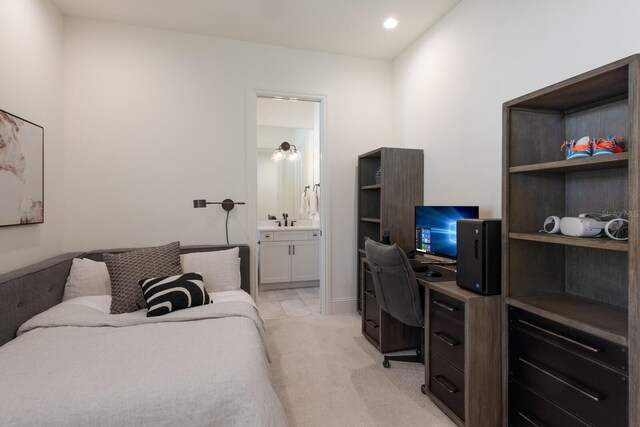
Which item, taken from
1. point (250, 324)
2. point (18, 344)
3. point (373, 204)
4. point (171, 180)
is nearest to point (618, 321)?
point (250, 324)

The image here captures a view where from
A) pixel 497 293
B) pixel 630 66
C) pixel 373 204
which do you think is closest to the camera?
pixel 630 66

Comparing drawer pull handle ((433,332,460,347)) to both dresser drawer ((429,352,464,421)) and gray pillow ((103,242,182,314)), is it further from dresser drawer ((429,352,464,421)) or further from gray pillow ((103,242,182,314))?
gray pillow ((103,242,182,314))

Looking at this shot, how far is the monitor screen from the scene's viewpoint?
2418 millimetres

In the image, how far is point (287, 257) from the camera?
178 inches

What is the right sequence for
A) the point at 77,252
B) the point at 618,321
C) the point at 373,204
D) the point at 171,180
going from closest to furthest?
the point at 618,321 → the point at 77,252 → the point at 171,180 → the point at 373,204

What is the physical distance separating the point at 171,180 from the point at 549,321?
9.98ft

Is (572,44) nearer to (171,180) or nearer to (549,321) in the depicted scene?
(549,321)

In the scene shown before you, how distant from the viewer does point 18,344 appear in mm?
1578

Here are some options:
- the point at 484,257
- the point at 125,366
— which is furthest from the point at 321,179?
the point at 125,366

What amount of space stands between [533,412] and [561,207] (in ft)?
3.39

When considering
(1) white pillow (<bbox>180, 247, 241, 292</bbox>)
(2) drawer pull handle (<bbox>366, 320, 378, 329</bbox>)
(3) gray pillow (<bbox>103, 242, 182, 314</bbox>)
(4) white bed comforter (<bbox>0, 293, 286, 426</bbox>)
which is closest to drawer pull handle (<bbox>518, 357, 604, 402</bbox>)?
(4) white bed comforter (<bbox>0, 293, 286, 426</bbox>)

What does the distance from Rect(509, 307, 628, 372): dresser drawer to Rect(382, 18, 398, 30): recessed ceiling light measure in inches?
101

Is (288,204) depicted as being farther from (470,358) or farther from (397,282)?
(470,358)

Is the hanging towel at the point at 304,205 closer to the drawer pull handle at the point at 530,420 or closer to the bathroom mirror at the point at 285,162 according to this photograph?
the bathroom mirror at the point at 285,162
